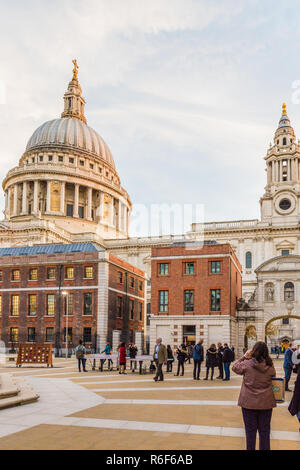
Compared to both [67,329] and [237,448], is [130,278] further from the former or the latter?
[237,448]

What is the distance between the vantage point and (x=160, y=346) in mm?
22359

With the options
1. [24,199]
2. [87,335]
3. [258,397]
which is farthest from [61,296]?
[24,199]

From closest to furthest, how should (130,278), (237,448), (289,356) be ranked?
(237,448) < (289,356) < (130,278)

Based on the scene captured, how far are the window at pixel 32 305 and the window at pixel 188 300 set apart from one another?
17.6m

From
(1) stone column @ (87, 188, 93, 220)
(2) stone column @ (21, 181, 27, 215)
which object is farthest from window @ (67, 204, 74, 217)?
(2) stone column @ (21, 181, 27, 215)

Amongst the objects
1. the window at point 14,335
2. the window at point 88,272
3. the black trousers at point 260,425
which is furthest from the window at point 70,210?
the black trousers at point 260,425

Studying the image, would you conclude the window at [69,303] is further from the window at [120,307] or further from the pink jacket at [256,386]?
the pink jacket at [256,386]

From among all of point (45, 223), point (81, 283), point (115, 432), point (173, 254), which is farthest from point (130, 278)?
point (115, 432)

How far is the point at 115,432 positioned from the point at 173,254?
33852 mm

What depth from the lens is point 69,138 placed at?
11300 centimetres

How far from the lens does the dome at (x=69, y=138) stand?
112125 mm

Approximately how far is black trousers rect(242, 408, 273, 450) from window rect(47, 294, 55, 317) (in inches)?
1779

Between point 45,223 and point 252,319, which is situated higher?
point 45,223
